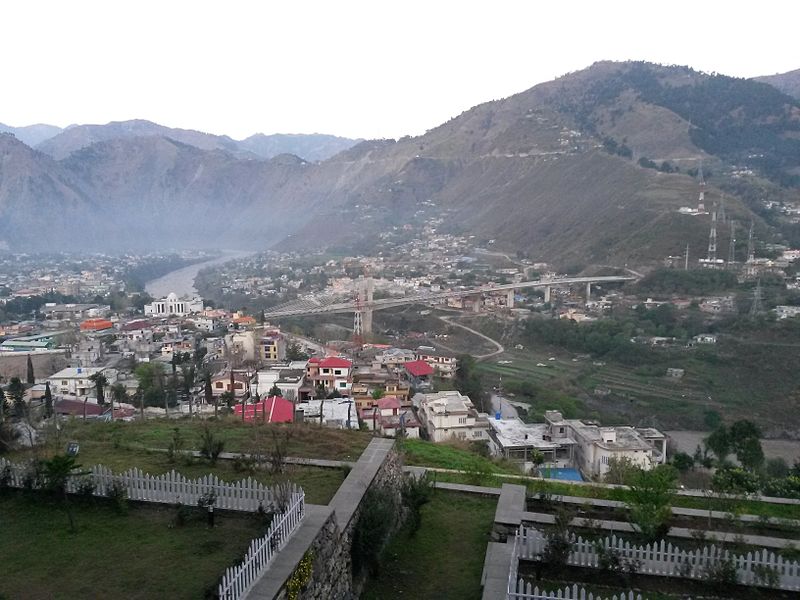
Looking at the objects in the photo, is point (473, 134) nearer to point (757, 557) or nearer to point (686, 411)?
point (686, 411)

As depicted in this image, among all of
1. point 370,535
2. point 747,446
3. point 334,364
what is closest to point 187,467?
point 370,535

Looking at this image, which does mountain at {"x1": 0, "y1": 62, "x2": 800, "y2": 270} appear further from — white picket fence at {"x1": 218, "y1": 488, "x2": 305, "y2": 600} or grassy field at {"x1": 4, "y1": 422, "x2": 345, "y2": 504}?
white picket fence at {"x1": 218, "y1": 488, "x2": 305, "y2": 600}

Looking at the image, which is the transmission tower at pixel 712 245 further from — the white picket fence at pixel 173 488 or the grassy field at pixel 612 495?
the white picket fence at pixel 173 488

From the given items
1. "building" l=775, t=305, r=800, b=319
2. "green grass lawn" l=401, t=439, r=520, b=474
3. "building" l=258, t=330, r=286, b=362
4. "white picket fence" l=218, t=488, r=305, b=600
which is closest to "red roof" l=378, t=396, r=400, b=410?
"green grass lawn" l=401, t=439, r=520, b=474

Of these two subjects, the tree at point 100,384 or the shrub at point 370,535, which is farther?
the tree at point 100,384

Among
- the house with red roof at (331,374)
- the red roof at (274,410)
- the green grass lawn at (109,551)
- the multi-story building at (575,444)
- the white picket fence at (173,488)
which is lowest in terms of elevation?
the multi-story building at (575,444)

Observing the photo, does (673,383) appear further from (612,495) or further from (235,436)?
(235,436)

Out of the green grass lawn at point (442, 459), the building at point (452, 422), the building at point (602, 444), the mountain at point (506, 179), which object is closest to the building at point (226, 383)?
the building at point (452, 422)
